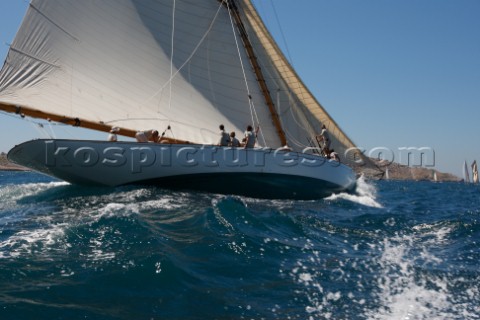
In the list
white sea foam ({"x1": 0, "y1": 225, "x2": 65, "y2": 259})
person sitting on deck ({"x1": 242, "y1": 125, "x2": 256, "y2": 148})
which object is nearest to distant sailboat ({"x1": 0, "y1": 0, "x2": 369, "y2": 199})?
person sitting on deck ({"x1": 242, "y1": 125, "x2": 256, "y2": 148})

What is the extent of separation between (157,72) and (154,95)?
0.90 m

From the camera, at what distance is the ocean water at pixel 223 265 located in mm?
5273

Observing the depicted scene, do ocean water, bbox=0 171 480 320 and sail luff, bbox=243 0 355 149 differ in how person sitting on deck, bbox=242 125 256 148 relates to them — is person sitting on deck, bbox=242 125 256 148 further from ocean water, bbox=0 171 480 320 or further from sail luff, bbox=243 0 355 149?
sail luff, bbox=243 0 355 149

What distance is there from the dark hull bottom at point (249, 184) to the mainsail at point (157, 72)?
218 centimetres

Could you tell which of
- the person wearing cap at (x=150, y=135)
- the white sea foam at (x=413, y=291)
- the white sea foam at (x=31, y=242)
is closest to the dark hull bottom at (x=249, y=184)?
the person wearing cap at (x=150, y=135)

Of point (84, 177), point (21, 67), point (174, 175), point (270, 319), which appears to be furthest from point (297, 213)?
point (21, 67)

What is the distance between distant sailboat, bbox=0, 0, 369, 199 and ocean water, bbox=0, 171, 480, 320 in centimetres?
206

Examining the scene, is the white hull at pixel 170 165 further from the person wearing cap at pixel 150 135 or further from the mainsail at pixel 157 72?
the mainsail at pixel 157 72

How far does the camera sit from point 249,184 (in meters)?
14.8

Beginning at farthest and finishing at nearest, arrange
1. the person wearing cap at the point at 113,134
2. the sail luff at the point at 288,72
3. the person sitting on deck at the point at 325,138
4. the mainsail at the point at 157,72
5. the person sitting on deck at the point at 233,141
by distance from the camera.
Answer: the sail luff at the point at 288,72, the person sitting on deck at the point at 325,138, the person sitting on deck at the point at 233,141, the person wearing cap at the point at 113,134, the mainsail at the point at 157,72

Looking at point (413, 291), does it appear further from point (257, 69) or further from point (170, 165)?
point (257, 69)

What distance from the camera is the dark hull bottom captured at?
46.1ft

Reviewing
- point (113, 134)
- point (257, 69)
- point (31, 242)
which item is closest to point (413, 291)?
point (31, 242)

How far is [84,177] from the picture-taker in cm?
1397
